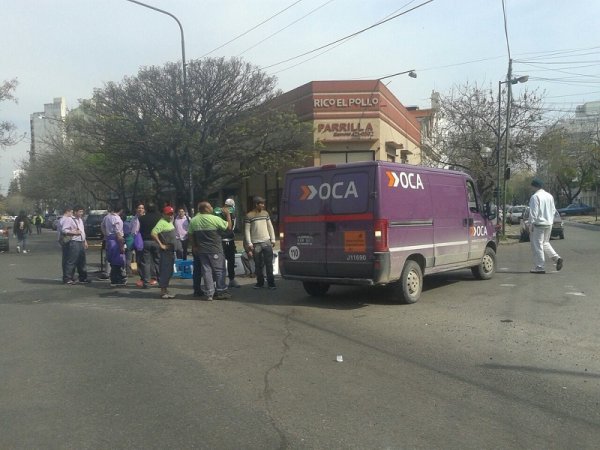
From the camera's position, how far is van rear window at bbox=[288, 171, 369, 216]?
8.69m

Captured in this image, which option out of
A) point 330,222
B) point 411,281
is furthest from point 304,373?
point 411,281

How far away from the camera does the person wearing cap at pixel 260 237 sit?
10.8m

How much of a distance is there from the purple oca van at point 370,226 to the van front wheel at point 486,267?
131 centimetres

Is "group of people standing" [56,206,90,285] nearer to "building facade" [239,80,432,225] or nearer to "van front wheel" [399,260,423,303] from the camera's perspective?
"van front wheel" [399,260,423,303]

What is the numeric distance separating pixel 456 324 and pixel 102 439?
504 centimetres

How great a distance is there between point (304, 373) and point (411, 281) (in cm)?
418

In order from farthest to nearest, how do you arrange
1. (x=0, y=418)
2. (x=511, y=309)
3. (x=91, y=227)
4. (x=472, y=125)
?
(x=91, y=227)
(x=472, y=125)
(x=511, y=309)
(x=0, y=418)

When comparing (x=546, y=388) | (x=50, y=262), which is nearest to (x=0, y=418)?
(x=546, y=388)

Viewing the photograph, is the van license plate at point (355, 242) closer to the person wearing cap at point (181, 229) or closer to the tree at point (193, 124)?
the person wearing cap at point (181, 229)

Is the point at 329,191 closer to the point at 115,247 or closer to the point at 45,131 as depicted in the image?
the point at 115,247

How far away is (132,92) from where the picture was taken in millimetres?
20812

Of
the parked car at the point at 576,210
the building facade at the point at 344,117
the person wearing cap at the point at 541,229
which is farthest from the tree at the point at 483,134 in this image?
the parked car at the point at 576,210

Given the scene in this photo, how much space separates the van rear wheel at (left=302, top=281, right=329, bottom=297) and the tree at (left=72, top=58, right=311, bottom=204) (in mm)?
11699

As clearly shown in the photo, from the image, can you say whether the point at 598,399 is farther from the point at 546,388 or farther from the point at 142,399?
the point at 142,399
